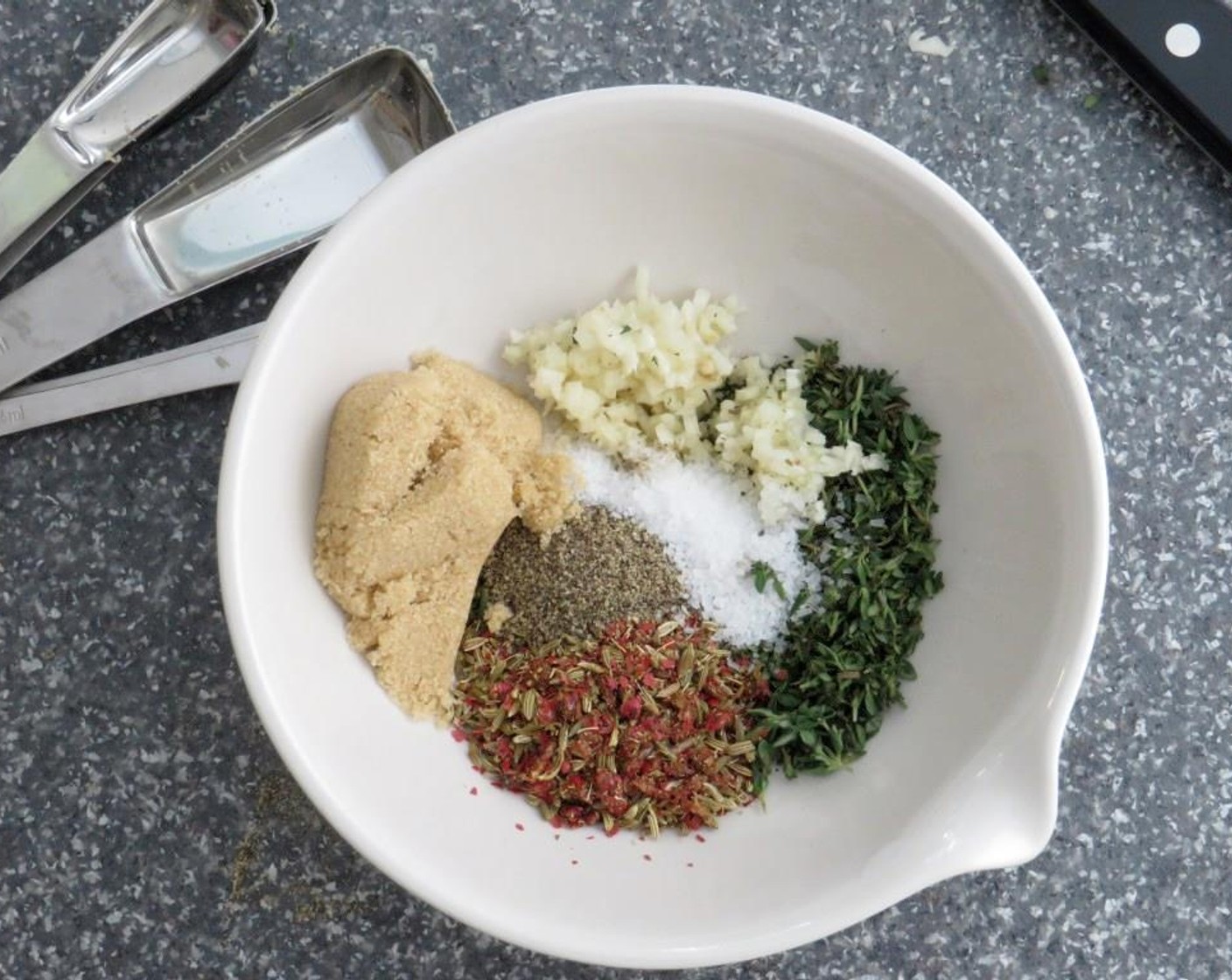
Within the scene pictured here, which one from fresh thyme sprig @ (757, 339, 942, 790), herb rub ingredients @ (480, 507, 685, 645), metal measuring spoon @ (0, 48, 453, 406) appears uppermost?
metal measuring spoon @ (0, 48, 453, 406)

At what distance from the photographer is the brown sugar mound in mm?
1097

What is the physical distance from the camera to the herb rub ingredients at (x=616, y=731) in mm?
1167

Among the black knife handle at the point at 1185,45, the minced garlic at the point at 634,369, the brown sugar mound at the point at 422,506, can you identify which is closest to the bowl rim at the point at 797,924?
the brown sugar mound at the point at 422,506

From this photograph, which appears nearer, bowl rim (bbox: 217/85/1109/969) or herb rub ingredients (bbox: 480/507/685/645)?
bowl rim (bbox: 217/85/1109/969)

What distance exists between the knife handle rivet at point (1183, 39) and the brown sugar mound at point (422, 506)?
0.77 m

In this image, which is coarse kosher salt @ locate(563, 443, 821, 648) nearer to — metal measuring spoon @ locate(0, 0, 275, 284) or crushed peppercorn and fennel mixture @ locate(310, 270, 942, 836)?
crushed peppercorn and fennel mixture @ locate(310, 270, 942, 836)

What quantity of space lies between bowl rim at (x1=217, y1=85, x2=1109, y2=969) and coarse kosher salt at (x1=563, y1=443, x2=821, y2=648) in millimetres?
267

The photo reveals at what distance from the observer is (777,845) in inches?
46.0

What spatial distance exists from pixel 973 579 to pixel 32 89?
3.62 ft

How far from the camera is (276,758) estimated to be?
49.9 inches

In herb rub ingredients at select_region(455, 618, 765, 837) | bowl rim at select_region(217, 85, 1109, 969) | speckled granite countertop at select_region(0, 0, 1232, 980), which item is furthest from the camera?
speckled granite countertop at select_region(0, 0, 1232, 980)

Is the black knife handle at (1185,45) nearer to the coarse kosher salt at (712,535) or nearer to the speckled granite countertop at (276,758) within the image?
the speckled granite countertop at (276,758)

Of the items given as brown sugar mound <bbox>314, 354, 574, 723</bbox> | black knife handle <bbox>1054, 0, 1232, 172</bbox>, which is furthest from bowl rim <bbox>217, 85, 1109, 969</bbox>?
black knife handle <bbox>1054, 0, 1232, 172</bbox>

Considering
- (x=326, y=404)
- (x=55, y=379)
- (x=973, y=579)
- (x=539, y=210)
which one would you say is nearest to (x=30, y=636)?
(x=55, y=379)
